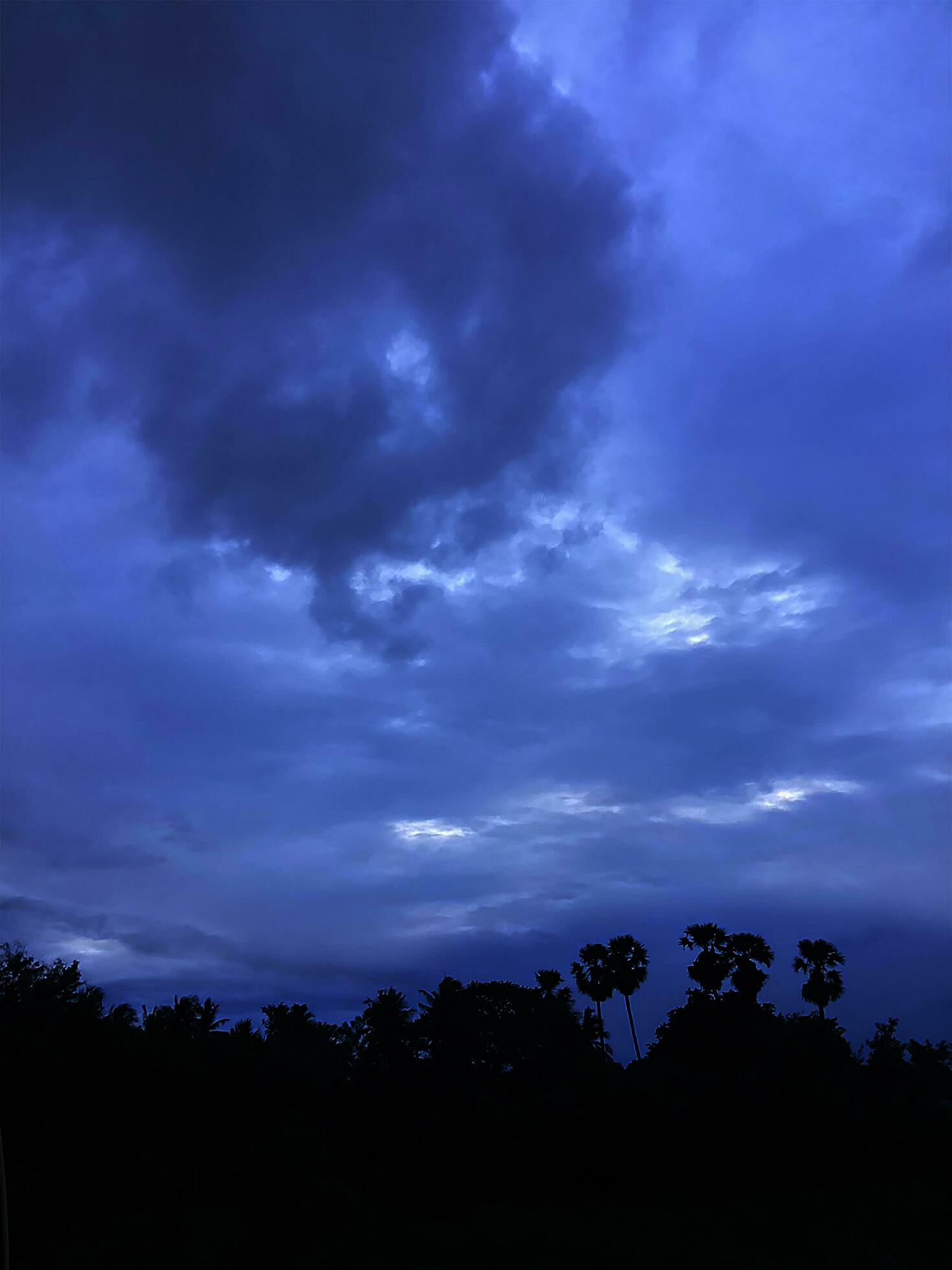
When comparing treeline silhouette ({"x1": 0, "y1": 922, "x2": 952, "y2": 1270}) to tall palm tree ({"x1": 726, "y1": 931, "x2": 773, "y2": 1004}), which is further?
tall palm tree ({"x1": 726, "y1": 931, "x2": 773, "y2": 1004})

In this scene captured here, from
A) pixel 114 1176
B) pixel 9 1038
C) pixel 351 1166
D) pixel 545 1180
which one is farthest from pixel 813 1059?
pixel 9 1038

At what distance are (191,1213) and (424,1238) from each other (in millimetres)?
Answer: 12241

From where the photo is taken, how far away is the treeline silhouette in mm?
34844

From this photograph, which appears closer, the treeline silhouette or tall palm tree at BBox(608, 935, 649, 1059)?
the treeline silhouette

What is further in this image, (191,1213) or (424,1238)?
(191,1213)

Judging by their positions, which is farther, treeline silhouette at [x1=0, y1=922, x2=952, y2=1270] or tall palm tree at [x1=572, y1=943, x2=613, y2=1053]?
tall palm tree at [x1=572, y1=943, x2=613, y2=1053]

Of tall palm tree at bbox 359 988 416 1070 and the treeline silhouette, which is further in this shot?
tall palm tree at bbox 359 988 416 1070

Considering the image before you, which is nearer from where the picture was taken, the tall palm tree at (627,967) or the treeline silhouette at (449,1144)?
the treeline silhouette at (449,1144)

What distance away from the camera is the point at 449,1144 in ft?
159

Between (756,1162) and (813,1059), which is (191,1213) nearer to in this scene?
(756,1162)

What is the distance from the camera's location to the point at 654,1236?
3697cm

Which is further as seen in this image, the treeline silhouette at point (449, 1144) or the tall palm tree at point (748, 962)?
the tall palm tree at point (748, 962)

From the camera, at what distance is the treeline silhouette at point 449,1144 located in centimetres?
3484

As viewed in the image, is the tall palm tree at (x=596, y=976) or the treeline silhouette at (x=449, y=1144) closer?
the treeline silhouette at (x=449, y=1144)
